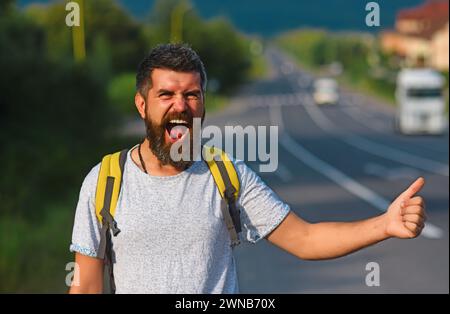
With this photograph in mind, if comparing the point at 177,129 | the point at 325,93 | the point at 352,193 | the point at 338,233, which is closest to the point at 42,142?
the point at 352,193

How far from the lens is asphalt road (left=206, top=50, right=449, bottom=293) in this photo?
15.6 meters

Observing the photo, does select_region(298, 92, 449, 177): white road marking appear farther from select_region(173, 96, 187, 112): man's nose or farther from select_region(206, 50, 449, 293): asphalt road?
select_region(173, 96, 187, 112): man's nose

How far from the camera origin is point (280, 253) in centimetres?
1895

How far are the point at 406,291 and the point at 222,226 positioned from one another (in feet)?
34.6

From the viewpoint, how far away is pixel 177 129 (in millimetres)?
4203

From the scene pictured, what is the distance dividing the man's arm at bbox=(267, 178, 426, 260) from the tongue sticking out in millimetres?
524

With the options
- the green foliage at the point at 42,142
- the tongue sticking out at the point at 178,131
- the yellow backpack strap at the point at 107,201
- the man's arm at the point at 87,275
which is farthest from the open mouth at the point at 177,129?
the green foliage at the point at 42,142

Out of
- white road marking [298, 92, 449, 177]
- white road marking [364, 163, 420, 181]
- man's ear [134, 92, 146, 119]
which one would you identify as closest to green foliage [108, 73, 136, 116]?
white road marking [298, 92, 449, 177]

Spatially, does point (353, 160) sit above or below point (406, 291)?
above

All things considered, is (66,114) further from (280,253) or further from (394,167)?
(394,167)

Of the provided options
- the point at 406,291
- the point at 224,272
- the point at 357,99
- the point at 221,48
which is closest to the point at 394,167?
the point at 406,291

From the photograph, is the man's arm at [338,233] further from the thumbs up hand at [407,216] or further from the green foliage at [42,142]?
the green foliage at [42,142]

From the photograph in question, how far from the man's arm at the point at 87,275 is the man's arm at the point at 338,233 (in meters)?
0.61

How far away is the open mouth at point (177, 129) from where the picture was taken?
4.18 meters
